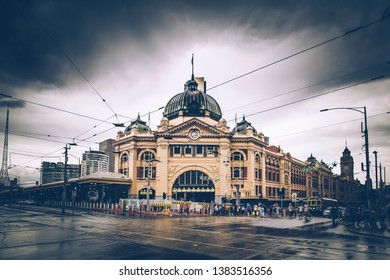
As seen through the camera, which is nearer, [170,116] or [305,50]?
[305,50]

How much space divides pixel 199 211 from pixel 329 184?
76.3 m

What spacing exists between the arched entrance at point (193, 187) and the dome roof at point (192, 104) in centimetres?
1307

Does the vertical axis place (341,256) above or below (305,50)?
below

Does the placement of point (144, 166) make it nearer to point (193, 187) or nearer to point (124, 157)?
point (124, 157)

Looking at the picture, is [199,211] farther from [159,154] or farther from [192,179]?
[159,154]

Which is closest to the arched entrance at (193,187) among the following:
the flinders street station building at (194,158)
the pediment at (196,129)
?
the flinders street station building at (194,158)

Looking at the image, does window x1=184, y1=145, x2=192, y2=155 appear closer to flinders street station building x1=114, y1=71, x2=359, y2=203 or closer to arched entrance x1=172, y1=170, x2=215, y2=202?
flinders street station building x1=114, y1=71, x2=359, y2=203

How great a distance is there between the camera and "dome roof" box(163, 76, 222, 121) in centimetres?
6244

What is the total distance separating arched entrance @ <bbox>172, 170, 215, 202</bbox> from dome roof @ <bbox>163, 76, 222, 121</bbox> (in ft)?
42.9

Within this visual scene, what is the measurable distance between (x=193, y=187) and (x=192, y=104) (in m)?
17.1

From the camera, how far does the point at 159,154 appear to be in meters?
56.5

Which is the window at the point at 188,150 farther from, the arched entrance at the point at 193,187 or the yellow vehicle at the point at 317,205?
the yellow vehicle at the point at 317,205
